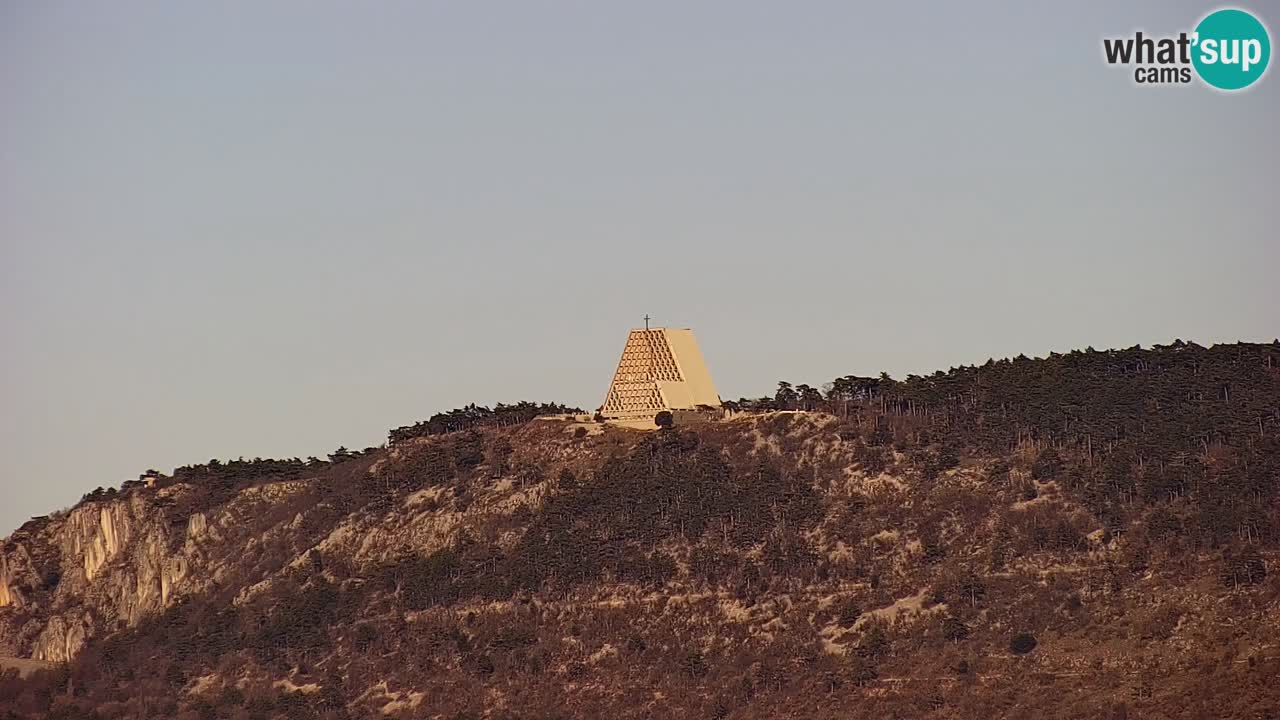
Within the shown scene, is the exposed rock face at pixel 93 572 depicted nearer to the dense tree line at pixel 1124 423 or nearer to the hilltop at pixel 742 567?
the hilltop at pixel 742 567

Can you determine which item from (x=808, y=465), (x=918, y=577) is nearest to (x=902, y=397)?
(x=808, y=465)

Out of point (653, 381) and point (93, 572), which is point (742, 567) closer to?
point (653, 381)

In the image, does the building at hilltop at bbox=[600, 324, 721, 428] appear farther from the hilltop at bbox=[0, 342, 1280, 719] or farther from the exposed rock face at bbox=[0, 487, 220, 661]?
the exposed rock face at bbox=[0, 487, 220, 661]

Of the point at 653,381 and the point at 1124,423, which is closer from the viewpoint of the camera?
the point at 1124,423

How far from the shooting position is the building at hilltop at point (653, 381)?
162000 mm

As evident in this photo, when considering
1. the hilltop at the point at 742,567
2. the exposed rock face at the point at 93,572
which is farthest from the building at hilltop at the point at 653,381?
the exposed rock face at the point at 93,572

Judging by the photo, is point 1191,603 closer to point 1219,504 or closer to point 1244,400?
point 1219,504

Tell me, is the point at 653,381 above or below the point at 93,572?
above

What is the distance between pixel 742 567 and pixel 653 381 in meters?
19.1

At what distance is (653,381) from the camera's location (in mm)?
162250

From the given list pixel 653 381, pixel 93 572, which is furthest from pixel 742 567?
pixel 93 572

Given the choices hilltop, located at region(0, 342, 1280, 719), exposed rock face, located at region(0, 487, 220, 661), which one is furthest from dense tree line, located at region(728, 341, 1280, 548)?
exposed rock face, located at region(0, 487, 220, 661)

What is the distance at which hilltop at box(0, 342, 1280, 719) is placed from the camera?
132375 millimetres

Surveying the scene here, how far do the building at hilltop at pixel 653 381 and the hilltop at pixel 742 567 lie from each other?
2955 millimetres
